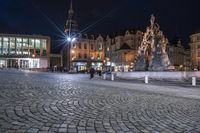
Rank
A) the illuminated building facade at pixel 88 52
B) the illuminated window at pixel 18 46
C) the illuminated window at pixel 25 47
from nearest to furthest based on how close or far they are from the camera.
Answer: the illuminated building facade at pixel 88 52 → the illuminated window at pixel 18 46 → the illuminated window at pixel 25 47

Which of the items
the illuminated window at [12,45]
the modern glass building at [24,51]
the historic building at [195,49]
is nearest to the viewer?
the historic building at [195,49]

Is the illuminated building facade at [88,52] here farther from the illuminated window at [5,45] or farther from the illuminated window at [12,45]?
the illuminated window at [5,45]

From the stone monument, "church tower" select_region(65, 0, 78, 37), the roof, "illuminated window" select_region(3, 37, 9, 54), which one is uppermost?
"church tower" select_region(65, 0, 78, 37)

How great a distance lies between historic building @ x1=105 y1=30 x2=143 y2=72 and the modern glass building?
26.8 m

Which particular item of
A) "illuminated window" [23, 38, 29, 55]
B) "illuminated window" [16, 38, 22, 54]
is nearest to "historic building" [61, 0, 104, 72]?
"illuminated window" [23, 38, 29, 55]

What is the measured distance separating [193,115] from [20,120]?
5028mm

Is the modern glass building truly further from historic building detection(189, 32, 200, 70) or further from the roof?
historic building detection(189, 32, 200, 70)

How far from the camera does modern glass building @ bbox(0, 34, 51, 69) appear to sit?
9862 centimetres

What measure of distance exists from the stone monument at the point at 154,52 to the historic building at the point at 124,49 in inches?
1695

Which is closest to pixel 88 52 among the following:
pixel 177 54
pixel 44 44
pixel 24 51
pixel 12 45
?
pixel 44 44

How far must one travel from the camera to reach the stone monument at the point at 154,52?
3509cm

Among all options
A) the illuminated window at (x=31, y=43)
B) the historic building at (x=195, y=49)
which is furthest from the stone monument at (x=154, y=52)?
the illuminated window at (x=31, y=43)

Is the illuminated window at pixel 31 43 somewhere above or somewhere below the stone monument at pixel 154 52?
above

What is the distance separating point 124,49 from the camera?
275 feet
